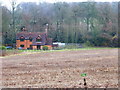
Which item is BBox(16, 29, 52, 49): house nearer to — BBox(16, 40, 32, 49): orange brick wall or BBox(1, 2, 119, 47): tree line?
BBox(16, 40, 32, 49): orange brick wall

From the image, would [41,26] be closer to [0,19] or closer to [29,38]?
[29,38]

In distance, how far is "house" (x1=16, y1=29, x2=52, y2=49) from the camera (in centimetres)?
3966

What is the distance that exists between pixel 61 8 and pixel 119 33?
36.7ft

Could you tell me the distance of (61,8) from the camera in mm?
46844

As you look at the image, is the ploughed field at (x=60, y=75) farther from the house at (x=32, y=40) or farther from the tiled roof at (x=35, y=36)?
the tiled roof at (x=35, y=36)

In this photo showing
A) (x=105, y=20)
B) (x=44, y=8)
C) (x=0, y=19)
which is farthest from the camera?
(x=44, y=8)

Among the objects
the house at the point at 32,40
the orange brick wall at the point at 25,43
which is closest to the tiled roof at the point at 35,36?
the house at the point at 32,40

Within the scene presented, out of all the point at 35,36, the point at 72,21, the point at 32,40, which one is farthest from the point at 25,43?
the point at 72,21

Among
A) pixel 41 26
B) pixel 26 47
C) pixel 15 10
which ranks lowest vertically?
pixel 26 47

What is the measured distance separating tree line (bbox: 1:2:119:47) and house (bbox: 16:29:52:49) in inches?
47.9

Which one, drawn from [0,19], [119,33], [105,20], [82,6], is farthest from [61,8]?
[0,19]

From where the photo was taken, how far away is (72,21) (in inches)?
1750

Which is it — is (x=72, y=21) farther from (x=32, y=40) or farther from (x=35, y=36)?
(x=32, y=40)

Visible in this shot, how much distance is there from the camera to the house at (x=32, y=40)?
3966cm
